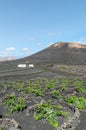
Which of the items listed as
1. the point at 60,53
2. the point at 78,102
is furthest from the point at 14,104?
the point at 60,53

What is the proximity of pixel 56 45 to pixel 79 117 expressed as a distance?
110315 millimetres

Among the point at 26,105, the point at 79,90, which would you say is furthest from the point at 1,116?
the point at 79,90

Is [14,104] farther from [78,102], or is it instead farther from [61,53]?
[61,53]

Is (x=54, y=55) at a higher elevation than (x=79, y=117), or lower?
higher

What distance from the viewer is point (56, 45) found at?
12756cm

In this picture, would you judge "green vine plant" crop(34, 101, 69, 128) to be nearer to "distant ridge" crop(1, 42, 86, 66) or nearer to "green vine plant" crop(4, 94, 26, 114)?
"green vine plant" crop(4, 94, 26, 114)

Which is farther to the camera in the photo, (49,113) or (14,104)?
(14,104)

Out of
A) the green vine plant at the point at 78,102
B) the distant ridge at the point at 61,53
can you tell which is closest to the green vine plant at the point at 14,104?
the green vine plant at the point at 78,102

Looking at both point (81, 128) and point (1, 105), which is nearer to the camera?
point (81, 128)

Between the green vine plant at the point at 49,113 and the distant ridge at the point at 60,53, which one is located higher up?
the distant ridge at the point at 60,53

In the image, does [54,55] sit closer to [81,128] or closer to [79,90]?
[79,90]

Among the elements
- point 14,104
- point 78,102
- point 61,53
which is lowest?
point 78,102

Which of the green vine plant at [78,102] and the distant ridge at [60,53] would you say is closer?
the green vine plant at [78,102]

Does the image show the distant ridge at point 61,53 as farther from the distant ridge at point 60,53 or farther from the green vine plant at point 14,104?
the green vine plant at point 14,104
